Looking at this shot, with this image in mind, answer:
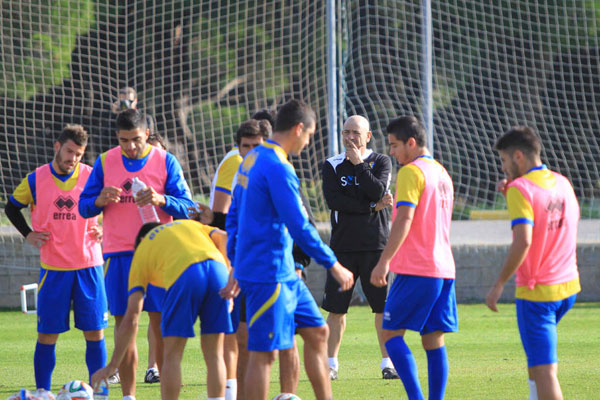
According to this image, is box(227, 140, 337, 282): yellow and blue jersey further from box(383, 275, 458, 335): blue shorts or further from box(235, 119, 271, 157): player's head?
box(235, 119, 271, 157): player's head

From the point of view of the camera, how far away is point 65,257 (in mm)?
6578

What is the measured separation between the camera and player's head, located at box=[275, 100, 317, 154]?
5066mm

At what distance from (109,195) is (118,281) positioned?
58cm

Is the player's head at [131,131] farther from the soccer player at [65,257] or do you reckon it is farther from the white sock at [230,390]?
the white sock at [230,390]

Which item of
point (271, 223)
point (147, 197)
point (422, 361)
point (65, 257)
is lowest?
point (422, 361)

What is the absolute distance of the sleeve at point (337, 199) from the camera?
7422mm

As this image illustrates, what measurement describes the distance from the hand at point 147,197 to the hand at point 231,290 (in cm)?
98

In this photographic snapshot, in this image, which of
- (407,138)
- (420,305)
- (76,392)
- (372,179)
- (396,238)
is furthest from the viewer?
(372,179)

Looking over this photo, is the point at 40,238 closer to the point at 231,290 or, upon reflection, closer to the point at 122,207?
the point at 122,207

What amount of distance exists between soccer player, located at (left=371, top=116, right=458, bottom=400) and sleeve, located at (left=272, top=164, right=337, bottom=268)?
0.75 metres

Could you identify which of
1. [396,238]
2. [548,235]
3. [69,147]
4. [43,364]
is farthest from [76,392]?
[548,235]

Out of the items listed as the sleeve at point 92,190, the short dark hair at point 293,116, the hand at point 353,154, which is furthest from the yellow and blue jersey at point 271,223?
the hand at point 353,154

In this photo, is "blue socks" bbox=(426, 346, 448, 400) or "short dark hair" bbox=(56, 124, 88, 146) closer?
"blue socks" bbox=(426, 346, 448, 400)

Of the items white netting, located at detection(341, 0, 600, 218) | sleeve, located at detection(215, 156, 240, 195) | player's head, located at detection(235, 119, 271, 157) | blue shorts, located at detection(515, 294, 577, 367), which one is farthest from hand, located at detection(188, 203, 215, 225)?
white netting, located at detection(341, 0, 600, 218)
